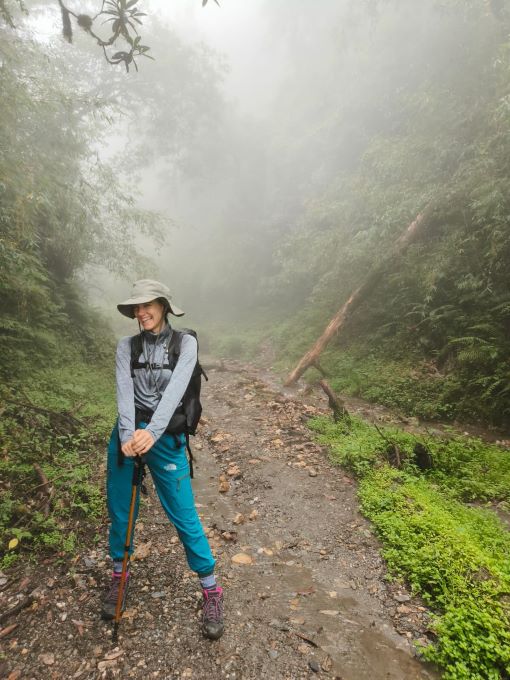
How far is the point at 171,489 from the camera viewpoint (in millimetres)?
3381

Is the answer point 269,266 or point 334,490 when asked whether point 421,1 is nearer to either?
point 269,266

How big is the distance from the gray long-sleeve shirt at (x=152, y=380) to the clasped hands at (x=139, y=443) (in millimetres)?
138

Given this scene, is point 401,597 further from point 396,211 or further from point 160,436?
point 396,211

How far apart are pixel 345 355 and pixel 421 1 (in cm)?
1867

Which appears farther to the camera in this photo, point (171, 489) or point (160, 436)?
point (171, 489)

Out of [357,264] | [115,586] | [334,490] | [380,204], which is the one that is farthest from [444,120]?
[115,586]

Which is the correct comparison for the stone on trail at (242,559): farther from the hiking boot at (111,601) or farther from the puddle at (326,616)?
the hiking boot at (111,601)

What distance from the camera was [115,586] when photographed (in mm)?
3689

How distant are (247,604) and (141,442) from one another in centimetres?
204

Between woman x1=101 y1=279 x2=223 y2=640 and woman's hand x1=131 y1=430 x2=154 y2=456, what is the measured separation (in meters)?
0.20

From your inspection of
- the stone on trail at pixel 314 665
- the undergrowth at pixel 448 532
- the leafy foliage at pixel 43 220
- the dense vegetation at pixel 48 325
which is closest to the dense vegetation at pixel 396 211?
the undergrowth at pixel 448 532

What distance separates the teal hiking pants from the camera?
133 inches

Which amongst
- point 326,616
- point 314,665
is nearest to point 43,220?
point 326,616

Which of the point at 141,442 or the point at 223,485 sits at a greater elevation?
the point at 141,442
